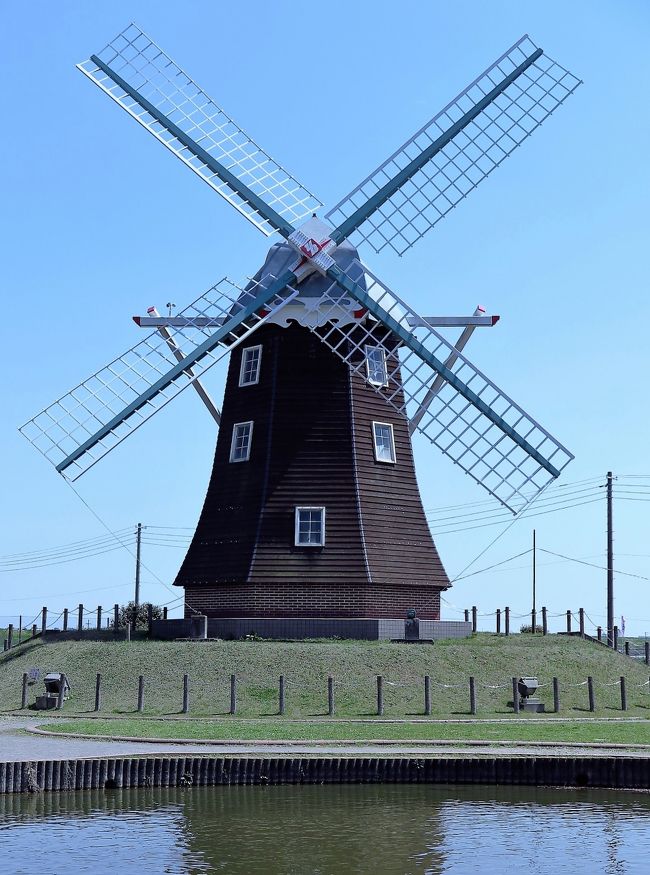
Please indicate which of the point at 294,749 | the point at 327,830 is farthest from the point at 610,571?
the point at 327,830

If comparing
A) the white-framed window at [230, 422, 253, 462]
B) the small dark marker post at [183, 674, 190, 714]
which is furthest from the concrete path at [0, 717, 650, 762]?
the white-framed window at [230, 422, 253, 462]

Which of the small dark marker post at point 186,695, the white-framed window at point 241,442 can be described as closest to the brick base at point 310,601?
the white-framed window at point 241,442

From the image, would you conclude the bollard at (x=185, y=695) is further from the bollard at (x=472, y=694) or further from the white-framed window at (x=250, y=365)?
the white-framed window at (x=250, y=365)

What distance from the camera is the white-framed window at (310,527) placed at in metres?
33.8

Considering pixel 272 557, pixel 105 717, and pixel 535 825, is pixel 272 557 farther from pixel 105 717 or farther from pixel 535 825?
pixel 535 825

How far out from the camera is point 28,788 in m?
19.2

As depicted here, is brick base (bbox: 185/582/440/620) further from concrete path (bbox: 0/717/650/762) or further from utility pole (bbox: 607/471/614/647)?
utility pole (bbox: 607/471/614/647)

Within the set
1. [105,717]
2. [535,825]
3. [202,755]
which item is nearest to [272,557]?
[105,717]

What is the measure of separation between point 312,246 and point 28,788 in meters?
18.4

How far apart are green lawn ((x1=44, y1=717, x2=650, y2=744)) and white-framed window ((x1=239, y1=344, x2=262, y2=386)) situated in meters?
11.1

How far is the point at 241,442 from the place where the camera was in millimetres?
35375

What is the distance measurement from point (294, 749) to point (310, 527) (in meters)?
12.3

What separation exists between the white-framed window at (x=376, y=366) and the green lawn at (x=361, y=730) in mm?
10922

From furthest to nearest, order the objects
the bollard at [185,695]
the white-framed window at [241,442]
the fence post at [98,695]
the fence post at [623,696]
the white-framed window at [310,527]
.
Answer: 1. the white-framed window at [241,442]
2. the white-framed window at [310,527]
3. the fence post at [623,696]
4. the fence post at [98,695]
5. the bollard at [185,695]
